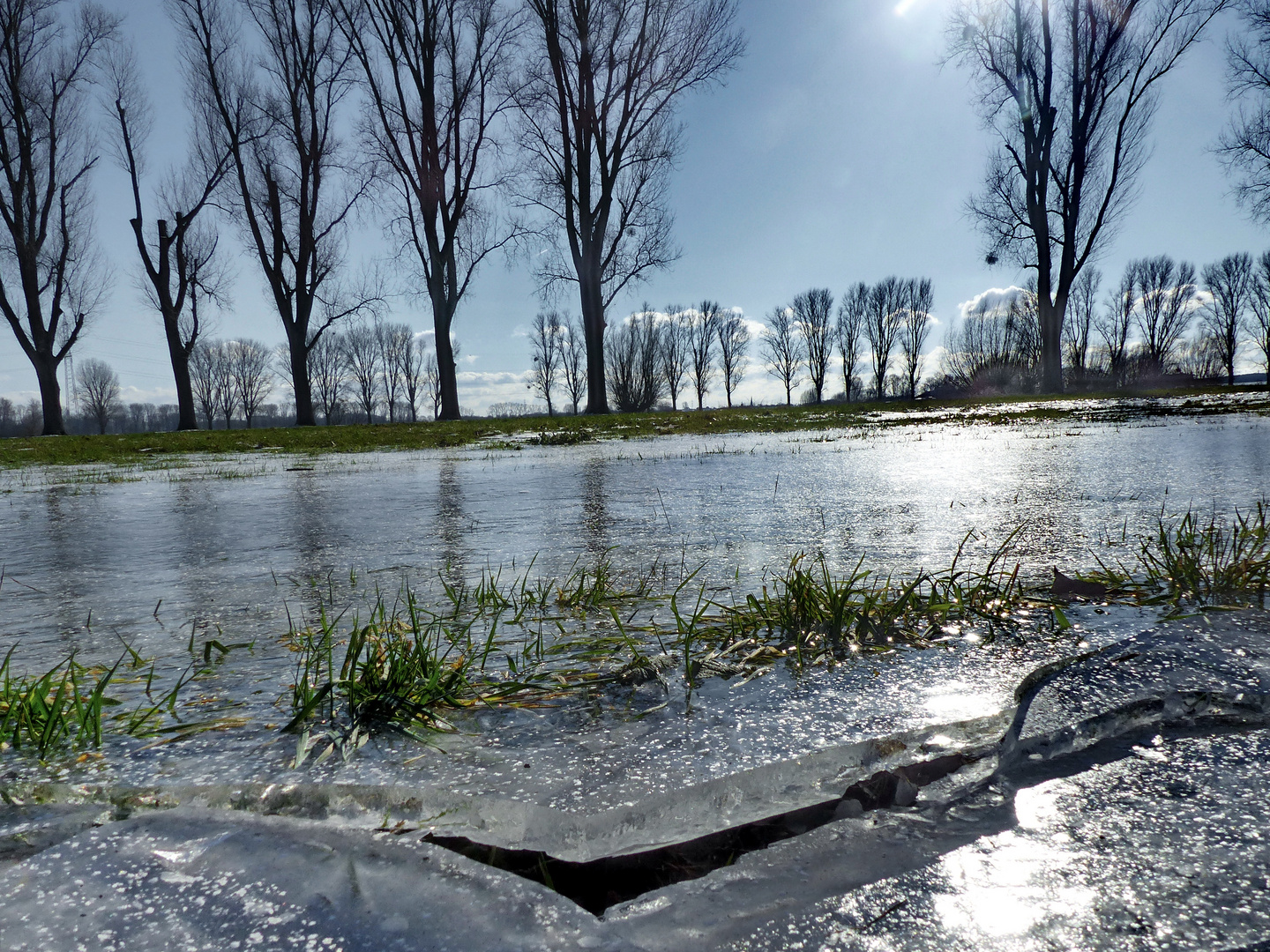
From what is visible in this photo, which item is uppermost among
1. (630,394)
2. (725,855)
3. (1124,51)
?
(1124,51)

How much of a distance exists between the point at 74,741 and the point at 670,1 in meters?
21.5

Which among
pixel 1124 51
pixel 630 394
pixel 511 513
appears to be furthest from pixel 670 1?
pixel 630 394

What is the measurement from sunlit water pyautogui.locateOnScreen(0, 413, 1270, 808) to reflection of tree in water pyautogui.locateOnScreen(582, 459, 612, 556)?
0.02 meters

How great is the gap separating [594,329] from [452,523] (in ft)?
60.6

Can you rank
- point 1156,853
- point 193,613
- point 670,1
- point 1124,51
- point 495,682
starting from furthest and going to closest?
point 1124,51
point 670,1
point 193,613
point 495,682
point 1156,853

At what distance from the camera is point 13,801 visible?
35.6 inches

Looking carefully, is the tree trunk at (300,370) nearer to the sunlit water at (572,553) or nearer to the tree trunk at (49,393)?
the tree trunk at (49,393)

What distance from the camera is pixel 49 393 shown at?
71.1 ft

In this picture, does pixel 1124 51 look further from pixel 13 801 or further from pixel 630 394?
pixel 630 394

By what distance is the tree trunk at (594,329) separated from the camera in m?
20.8

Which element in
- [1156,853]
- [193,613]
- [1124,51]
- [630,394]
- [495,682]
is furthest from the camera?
[630,394]

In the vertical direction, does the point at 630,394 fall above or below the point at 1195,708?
above

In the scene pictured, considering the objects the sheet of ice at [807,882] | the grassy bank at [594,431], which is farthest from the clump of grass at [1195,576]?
the grassy bank at [594,431]

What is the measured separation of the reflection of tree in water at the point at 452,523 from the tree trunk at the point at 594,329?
16088 mm
